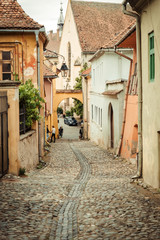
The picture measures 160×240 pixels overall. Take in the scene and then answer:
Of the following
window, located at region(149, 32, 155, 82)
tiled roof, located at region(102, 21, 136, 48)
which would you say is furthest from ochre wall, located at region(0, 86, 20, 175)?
tiled roof, located at region(102, 21, 136, 48)

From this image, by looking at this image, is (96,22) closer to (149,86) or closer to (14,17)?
(14,17)

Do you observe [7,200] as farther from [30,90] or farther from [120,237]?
[30,90]

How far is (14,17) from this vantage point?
58.7ft

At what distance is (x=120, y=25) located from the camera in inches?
2131

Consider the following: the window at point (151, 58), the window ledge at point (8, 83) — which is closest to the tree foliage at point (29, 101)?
the window ledge at point (8, 83)

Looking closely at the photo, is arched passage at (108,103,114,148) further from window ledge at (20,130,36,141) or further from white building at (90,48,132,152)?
window ledge at (20,130,36,141)

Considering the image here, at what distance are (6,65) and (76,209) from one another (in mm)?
11137

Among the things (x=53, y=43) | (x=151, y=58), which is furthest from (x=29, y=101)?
(x=53, y=43)

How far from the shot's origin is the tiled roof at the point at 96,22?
52000mm

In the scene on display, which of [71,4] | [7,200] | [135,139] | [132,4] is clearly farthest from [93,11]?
[7,200]

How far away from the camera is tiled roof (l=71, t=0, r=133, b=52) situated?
52.0 meters

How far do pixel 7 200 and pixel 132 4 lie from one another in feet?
21.1

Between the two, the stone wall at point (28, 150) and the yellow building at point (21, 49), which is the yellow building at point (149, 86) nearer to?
the stone wall at point (28, 150)

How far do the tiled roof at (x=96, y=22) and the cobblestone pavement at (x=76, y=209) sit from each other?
132 feet
